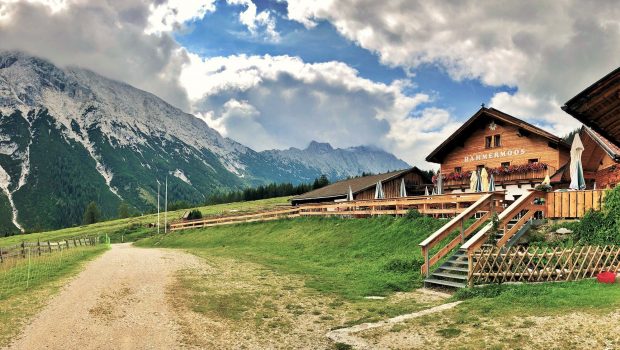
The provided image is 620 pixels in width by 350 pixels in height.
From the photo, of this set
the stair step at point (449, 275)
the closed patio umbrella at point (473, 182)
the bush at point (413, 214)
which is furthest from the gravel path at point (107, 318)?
the closed patio umbrella at point (473, 182)

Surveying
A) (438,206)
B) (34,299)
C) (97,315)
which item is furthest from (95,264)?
(438,206)

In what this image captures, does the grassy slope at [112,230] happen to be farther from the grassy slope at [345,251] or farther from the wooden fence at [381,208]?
the grassy slope at [345,251]

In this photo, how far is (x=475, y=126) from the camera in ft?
130

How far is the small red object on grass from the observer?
1391 cm

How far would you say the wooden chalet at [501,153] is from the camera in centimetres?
3428

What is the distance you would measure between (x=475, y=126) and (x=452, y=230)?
73.4 ft

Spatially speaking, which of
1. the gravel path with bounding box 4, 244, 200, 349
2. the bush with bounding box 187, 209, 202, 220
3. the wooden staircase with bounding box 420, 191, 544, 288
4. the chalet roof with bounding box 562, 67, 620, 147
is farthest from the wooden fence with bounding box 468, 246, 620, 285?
the bush with bounding box 187, 209, 202, 220

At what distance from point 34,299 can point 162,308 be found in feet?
17.6

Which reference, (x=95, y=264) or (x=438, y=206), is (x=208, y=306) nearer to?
(x=95, y=264)

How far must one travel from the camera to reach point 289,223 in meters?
41.3

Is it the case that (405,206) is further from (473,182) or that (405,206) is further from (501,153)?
(501,153)

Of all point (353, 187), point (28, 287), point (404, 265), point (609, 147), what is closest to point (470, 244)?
point (404, 265)

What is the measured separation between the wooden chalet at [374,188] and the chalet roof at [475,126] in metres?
9.25

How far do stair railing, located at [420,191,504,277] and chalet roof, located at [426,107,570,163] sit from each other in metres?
15.9
